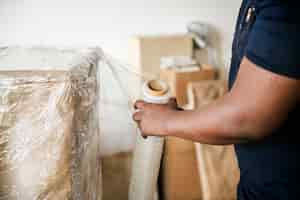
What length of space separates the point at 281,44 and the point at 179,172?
143 centimetres

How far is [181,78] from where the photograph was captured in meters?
2.00

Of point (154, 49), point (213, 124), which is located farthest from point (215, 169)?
point (213, 124)

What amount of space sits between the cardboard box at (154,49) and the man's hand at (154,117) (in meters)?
1.16

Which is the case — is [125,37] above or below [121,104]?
above

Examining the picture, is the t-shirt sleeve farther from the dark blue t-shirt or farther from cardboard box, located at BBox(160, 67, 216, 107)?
cardboard box, located at BBox(160, 67, 216, 107)

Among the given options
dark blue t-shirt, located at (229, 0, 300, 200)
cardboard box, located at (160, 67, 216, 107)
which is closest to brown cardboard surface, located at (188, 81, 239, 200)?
cardboard box, located at (160, 67, 216, 107)

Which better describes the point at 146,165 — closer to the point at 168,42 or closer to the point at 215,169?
the point at 215,169

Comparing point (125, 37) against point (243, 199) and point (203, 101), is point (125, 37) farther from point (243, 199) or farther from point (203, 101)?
point (243, 199)

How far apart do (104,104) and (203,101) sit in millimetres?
836

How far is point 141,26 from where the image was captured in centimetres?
215

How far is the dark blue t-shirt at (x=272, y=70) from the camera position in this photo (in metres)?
0.55

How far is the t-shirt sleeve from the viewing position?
1.78ft

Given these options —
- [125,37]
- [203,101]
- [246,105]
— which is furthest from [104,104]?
[125,37]

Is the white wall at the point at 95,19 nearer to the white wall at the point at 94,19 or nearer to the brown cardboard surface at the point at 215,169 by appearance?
the white wall at the point at 94,19
